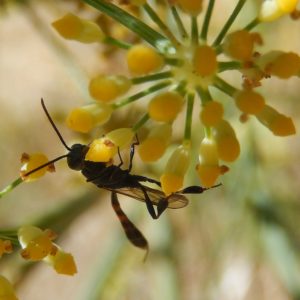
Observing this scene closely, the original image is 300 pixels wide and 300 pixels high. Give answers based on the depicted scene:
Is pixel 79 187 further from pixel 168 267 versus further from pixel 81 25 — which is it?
pixel 81 25

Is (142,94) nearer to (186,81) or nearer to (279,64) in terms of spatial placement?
(186,81)

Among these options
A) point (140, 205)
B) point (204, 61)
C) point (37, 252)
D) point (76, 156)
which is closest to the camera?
point (204, 61)

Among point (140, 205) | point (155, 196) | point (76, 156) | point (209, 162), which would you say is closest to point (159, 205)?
point (155, 196)

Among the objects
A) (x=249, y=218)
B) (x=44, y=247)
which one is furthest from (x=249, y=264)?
(x=44, y=247)

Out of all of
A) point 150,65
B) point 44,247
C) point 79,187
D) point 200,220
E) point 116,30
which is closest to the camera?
point 150,65

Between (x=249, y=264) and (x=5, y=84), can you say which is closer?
(x=249, y=264)

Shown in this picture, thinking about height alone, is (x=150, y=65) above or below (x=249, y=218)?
above
